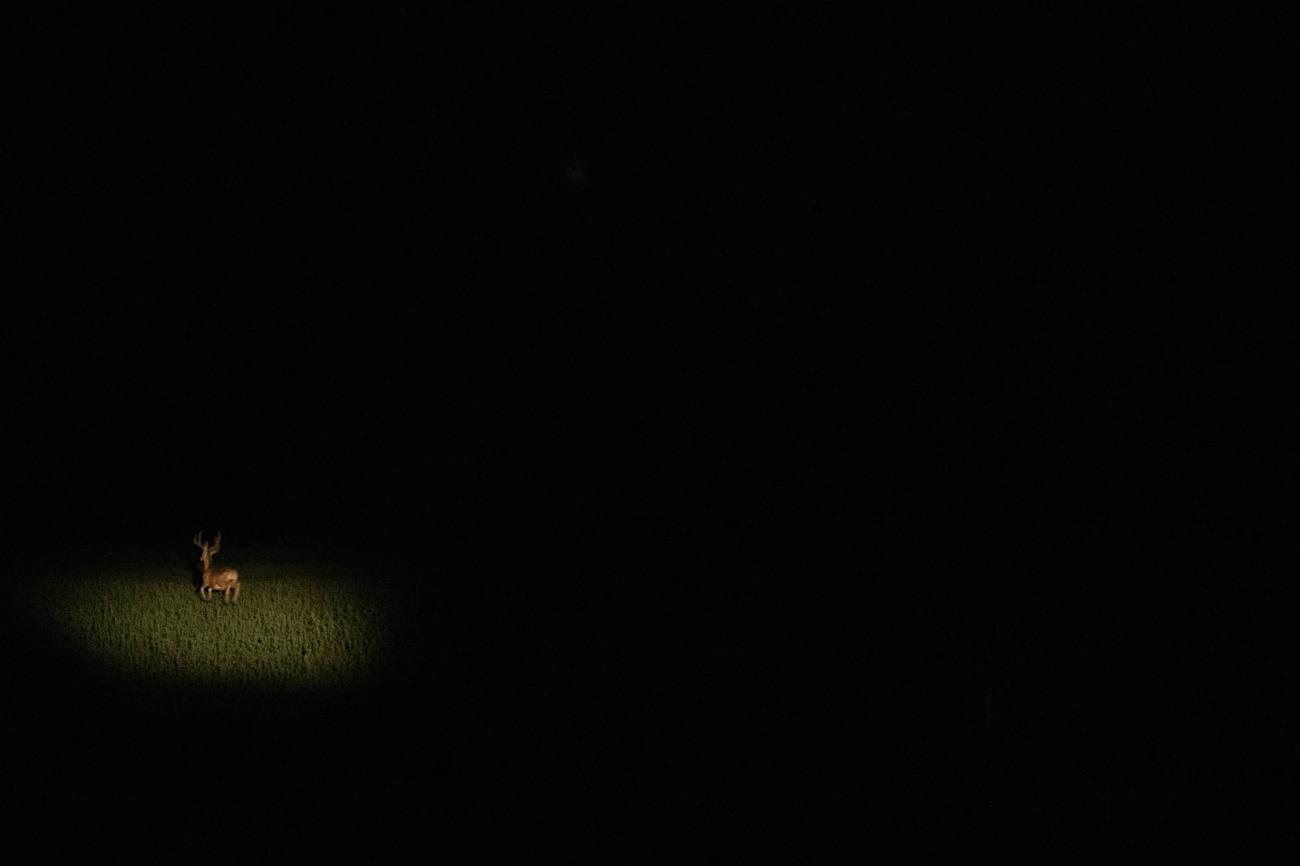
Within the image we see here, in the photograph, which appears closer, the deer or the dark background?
the dark background

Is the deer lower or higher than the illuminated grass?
higher

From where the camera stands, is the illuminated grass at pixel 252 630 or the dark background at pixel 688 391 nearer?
the dark background at pixel 688 391

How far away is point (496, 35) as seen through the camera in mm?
2107

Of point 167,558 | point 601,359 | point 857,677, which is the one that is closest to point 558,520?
point 601,359

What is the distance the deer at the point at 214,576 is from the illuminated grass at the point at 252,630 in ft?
0.08

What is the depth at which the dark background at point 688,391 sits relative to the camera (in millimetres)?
1962

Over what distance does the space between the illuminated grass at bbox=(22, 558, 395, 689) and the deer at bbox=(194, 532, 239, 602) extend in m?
0.02

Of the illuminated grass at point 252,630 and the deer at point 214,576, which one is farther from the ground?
the deer at point 214,576

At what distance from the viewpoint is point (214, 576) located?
2146 millimetres

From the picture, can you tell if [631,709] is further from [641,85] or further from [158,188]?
[158,188]

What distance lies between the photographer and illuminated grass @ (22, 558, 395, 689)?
2160 mm

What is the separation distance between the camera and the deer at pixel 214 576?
2145 millimetres

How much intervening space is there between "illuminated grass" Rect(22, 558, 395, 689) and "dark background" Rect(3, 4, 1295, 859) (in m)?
0.08

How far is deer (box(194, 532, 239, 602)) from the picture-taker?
2.14 metres
